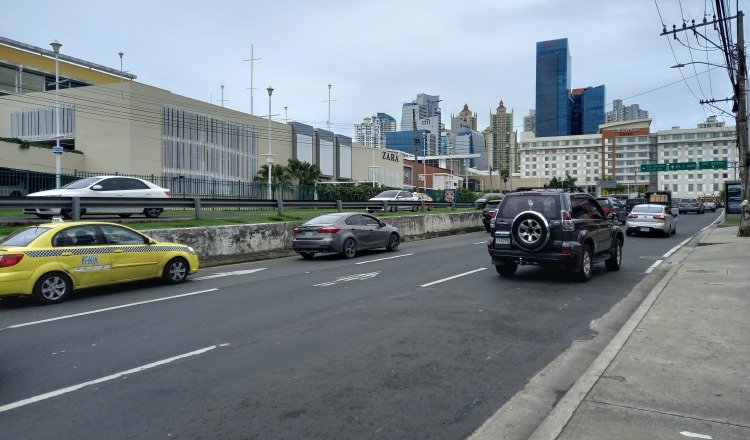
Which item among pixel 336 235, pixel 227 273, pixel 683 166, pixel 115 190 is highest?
pixel 683 166

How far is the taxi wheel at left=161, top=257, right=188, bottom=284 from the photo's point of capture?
11.8 m

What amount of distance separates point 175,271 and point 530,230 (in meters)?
7.55

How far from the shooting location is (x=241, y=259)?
1641 cm

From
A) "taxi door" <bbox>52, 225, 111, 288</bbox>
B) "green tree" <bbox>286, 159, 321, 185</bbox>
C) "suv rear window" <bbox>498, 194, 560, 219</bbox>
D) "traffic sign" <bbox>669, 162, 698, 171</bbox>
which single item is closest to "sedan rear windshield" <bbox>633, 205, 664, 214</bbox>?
"suv rear window" <bbox>498, 194, 560, 219</bbox>

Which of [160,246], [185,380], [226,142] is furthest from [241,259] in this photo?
[226,142]

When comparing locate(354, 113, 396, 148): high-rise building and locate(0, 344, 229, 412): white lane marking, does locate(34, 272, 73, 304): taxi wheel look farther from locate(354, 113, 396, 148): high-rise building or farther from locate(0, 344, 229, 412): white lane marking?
locate(354, 113, 396, 148): high-rise building

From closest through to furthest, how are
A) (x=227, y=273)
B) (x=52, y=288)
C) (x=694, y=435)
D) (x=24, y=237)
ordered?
(x=694, y=435) → (x=52, y=288) → (x=24, y=237) → (x=227, y=273)

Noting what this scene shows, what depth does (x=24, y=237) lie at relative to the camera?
9.81 meters

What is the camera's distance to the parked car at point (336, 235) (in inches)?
646

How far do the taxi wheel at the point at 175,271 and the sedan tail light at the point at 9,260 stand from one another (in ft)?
9.74

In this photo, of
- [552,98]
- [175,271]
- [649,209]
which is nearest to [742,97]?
[649,209]

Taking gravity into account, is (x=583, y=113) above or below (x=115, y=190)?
above

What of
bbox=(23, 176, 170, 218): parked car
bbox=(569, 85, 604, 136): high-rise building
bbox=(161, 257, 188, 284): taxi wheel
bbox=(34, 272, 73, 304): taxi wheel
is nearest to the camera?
bbox=(34, 272, 73, 304): taxi wheel

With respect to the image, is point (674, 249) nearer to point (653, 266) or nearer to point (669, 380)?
point (653, 266)
